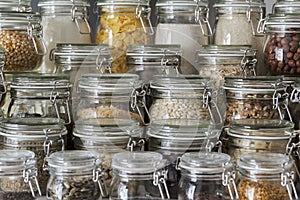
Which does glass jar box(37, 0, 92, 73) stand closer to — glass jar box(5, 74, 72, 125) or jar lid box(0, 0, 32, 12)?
jar lid box(0, 0, 32, 12)

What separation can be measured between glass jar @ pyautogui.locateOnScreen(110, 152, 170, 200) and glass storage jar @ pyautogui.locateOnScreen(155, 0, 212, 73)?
0.36 meters

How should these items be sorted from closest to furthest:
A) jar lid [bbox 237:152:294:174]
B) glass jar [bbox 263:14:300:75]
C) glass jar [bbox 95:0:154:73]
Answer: jar lid [bbox 237:152:294:174] < glass jar [bbox 263:14:300:75] < glass jar [bbox 95:0:154:73]

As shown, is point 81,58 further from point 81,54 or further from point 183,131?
point 183,131

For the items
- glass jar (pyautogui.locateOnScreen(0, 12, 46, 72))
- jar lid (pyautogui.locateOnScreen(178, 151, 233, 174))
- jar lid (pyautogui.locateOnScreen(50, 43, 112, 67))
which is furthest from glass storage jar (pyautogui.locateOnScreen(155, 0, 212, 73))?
jar lid (pyautogui.locateOnScreen(178, 151, 233, 174))

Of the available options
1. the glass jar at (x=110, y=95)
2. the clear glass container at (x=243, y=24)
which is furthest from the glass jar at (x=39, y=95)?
the clear glass container at (x=243, y=24)

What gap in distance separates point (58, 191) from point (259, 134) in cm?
32

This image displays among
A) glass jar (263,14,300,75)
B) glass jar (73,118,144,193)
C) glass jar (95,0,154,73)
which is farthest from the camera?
glass jar (95,0,154,73)

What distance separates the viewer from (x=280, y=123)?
941 millimetres

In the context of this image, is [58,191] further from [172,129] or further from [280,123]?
[280,123]

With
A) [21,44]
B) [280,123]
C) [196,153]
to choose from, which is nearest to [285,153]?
[280,123]

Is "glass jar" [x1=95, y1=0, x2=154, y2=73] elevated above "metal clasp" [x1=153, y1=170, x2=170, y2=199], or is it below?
above

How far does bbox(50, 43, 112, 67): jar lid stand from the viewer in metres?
1.10

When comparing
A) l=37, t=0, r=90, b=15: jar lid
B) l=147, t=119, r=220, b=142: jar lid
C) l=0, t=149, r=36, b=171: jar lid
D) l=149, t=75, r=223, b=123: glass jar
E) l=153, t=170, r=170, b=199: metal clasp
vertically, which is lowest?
l=153, t=170, r=170, b=199: metal clasp

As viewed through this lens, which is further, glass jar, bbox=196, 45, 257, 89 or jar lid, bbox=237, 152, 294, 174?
glass jar, bbox=196, 45, 257, 89
